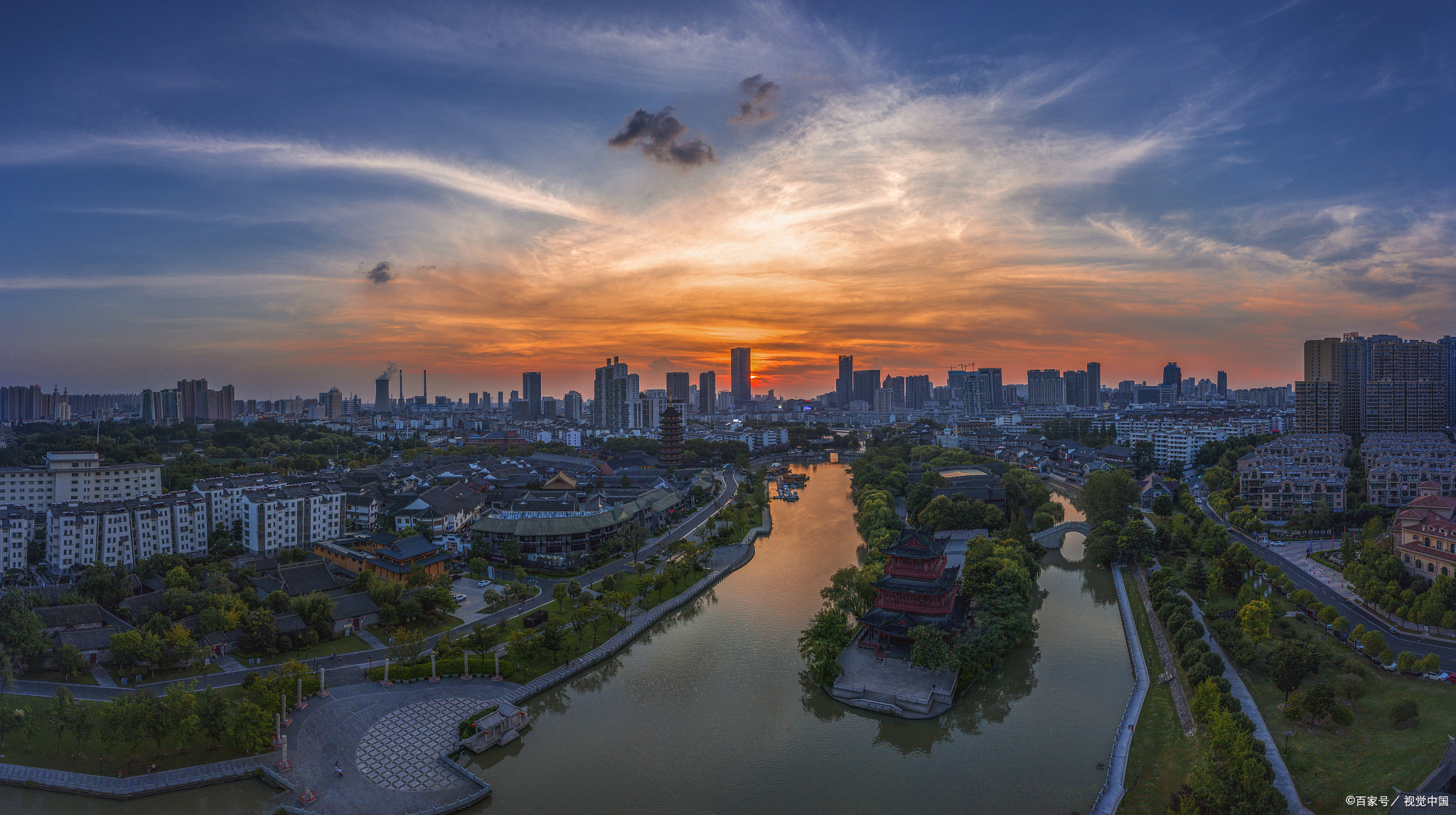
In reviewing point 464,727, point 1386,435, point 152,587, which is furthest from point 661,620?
point 1386,435

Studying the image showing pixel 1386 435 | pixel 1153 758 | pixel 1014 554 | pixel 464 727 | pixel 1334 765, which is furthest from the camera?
pixel 1386 435

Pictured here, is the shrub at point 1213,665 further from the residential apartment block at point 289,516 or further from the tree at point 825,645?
the residential apartment block at point 289,516

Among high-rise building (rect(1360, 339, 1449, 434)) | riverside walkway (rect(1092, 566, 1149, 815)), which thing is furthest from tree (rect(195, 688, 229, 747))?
high-rise building (rect(1360, 339, 1449, 434))

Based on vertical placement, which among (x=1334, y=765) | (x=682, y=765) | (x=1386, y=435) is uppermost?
(x=1386, y=435)

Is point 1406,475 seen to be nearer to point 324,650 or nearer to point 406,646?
point 406,646

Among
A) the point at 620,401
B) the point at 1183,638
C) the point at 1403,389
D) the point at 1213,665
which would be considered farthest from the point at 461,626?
the point at 620,401

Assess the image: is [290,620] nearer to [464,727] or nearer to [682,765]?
[464,727]
